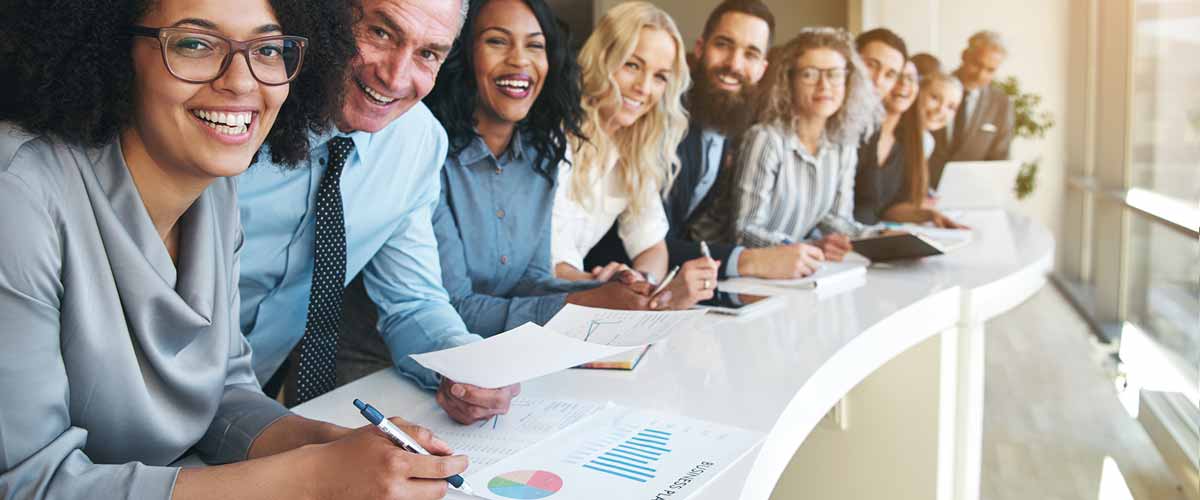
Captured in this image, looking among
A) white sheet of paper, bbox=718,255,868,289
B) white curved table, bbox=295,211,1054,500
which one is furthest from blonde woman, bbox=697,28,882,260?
white curved table, bbox=295,211,1054,500

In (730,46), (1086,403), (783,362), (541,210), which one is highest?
(730,46)

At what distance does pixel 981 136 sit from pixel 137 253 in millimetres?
4222

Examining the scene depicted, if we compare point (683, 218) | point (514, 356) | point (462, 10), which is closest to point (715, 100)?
point (683, 218)

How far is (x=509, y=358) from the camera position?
1.23 m

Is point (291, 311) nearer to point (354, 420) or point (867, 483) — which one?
point (354, 420)

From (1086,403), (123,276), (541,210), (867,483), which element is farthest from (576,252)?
(1086,403)

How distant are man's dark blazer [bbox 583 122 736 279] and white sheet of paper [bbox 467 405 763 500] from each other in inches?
59.7

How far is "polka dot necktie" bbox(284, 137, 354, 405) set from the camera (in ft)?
5.50

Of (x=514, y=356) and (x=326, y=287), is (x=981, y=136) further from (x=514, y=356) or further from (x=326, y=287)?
(x=514, y=356)

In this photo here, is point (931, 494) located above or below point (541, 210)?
below

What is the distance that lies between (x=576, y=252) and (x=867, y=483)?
972 mm

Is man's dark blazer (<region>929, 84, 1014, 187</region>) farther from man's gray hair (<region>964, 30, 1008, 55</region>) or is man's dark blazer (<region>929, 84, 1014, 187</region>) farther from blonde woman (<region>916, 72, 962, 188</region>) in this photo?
man's gray hair (<region>964, 30, 1008, 55</region>)

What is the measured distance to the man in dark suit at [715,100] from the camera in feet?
10.4

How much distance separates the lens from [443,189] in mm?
2115
